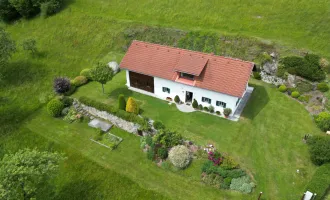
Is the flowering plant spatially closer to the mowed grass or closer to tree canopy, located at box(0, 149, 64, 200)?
the mowed grass

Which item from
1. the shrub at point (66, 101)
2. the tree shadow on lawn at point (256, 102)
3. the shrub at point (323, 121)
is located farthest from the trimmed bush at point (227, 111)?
the shrub at point (66, 101)

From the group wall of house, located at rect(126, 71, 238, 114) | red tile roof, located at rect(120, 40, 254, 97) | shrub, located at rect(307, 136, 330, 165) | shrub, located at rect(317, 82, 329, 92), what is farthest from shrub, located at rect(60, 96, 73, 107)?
shrub, located at rect(317, 82, 329, 92)

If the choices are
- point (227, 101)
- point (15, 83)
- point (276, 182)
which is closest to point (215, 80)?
point (227, 101)

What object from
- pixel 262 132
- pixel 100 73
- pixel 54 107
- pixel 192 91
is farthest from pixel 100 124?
pixel 262 132

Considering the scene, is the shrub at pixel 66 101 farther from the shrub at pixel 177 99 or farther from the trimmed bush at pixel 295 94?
the trimmed bush at pixel 295 94

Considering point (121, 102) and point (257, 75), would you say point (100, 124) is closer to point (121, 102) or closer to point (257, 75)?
point (121, 102)

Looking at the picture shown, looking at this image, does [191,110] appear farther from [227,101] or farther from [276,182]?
[276,182]
